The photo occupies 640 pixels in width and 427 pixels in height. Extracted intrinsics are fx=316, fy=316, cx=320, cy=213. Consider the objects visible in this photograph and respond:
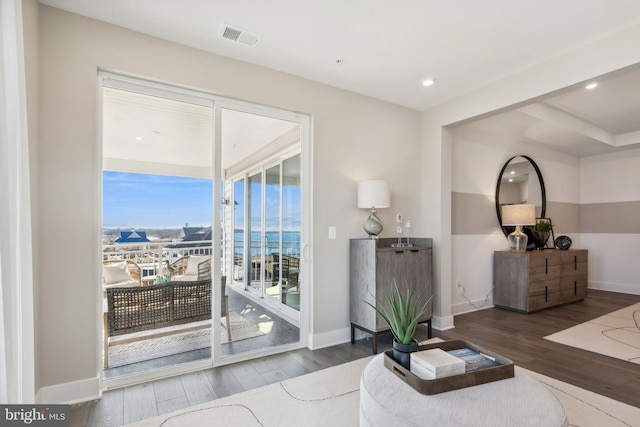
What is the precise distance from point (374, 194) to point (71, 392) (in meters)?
2.89

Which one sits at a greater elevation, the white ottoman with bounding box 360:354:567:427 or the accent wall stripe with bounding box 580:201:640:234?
the accent wall stripe with bounding box 580:201:640:234

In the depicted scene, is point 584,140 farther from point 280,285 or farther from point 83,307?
point 83,307

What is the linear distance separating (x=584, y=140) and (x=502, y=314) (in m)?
3.29

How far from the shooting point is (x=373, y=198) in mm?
3264

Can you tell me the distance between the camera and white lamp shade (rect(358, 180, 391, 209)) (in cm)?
327

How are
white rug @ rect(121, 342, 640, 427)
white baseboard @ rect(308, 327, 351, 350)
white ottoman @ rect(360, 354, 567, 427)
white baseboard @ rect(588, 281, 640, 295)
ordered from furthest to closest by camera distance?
white baseboard @ rect(588, 281, 640, 295) → white baseboard @ rect(308, 327, 351, 350) → white rug @ rect(121, 342, 640, 427) → white ottoman @ rect(360, 354, 567, 427)

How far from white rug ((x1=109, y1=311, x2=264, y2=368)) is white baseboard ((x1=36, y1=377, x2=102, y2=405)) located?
25cm

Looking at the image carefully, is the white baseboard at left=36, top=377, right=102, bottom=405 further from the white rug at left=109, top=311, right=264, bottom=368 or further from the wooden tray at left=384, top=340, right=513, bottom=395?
the wooden tray at left=384, top=340, right=513, bottom=395

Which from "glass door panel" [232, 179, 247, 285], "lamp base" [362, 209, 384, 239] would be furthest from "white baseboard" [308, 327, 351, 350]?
"lamp base" [362, 209, 384, 239]

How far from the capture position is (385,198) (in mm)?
3297

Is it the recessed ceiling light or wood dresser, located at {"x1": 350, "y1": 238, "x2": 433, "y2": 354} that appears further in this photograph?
the recessed ceiling light

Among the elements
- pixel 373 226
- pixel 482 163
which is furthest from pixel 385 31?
pixel 482 163

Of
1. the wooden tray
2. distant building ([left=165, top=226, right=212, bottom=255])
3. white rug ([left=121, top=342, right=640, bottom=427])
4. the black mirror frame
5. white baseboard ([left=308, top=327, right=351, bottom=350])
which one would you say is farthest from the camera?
the black mirror frame

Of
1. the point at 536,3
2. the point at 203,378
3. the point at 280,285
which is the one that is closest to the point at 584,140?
the point at 536,3
